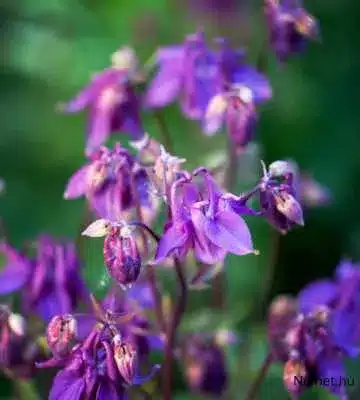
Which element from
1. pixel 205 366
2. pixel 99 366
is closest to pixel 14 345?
pixel 99 366

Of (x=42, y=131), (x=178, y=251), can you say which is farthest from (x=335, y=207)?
(x=178, y=251)

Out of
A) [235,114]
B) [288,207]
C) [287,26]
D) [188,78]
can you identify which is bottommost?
[288,207]

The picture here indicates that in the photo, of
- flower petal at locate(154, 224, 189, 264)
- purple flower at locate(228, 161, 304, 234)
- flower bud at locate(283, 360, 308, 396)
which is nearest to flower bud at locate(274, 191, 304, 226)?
purple flower at locate(228, 161, 304, 234)

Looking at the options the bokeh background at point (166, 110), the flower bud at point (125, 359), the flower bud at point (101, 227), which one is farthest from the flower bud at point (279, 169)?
the bokeh background at point (166, 110)

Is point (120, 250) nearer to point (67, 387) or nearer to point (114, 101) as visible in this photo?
point (67, 387)

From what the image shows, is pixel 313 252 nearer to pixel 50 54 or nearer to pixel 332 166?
pixel 332 166

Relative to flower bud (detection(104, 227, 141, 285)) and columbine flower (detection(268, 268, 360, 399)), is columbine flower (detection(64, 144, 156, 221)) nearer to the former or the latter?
flower bud (detection(104, 227, 141, 285))
